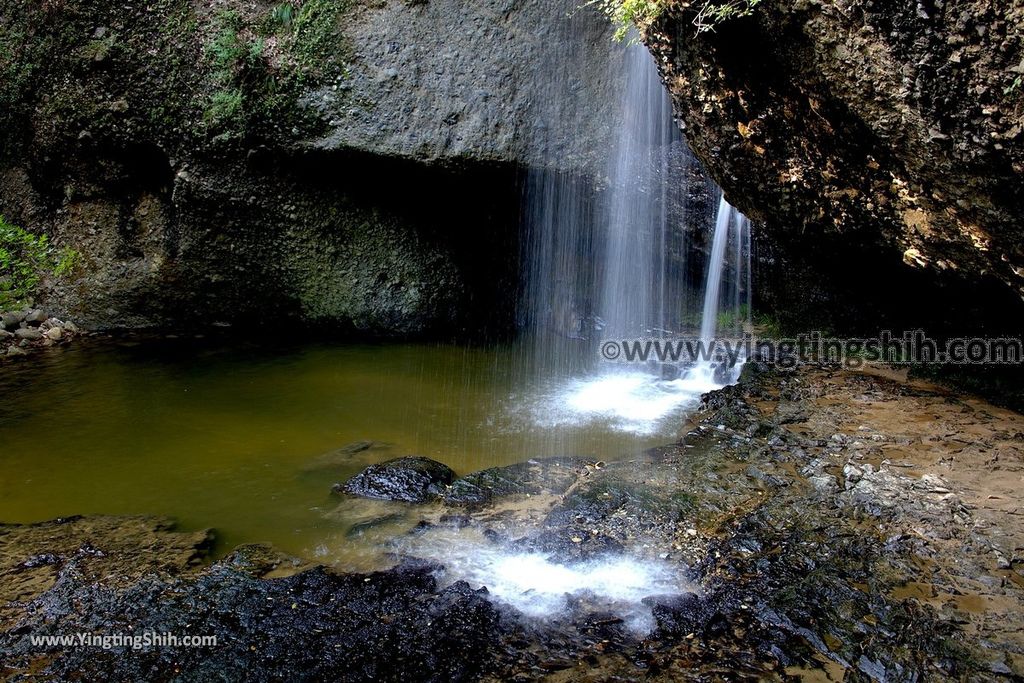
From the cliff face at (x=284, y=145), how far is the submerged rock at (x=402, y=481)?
4.30m

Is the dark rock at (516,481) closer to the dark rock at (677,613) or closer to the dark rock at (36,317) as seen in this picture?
the dark rock at (677,613)

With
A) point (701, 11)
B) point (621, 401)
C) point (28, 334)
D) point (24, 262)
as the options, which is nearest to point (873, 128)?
point (701, 11)

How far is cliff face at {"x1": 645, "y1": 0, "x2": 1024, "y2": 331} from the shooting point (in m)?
3.46

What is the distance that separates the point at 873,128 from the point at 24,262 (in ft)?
32.2

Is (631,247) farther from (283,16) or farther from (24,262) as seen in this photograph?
(24,262)

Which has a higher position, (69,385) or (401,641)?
(69,385)

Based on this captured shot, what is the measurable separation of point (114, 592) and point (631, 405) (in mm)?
4808

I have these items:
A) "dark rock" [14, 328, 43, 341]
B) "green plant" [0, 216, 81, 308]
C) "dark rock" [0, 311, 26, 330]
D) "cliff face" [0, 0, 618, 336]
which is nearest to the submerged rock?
"cliff face" [0, 0, 618, 336]

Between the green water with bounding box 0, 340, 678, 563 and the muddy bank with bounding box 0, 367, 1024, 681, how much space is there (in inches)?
17.0

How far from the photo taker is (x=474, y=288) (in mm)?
9820

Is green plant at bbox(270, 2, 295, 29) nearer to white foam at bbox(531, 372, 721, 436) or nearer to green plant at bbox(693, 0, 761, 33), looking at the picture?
white foam at bbox(531, 372, 721, 436)

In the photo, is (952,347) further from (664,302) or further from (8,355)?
(8,355)

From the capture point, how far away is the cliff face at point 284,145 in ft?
26.7

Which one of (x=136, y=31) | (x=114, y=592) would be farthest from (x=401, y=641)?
(x=136, y=31)
